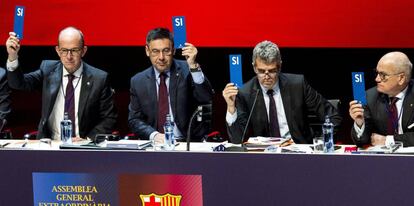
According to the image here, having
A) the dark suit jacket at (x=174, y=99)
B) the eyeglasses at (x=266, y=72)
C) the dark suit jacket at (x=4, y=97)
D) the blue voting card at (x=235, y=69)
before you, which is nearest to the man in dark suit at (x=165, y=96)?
the dark suit jacket at (x=174, y=99)

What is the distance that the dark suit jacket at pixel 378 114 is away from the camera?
5378 millimetres

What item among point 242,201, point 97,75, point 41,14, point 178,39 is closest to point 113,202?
point 242,201

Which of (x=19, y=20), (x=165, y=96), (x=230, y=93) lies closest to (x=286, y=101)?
(x=230, y=93)

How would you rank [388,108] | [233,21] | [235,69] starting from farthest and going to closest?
[233,21], [388,108], [235,69]

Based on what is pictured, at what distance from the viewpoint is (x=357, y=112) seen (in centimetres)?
522

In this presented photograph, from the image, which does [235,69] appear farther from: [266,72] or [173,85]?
[173,85]

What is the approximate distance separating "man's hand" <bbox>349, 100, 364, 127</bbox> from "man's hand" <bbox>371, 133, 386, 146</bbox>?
0.46 feet

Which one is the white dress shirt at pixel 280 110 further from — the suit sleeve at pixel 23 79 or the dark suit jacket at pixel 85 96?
the suit sleeve at pixel 23 79

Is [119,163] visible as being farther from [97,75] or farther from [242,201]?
A: [97,75]

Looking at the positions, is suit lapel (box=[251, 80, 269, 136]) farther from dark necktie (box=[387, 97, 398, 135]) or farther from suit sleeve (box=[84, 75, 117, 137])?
suit sleeve (box=[84, 75, 117, 137])

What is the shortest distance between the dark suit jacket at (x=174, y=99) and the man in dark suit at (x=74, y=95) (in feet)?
0.64

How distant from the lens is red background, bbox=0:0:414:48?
687 cm

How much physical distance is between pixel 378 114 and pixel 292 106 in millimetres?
575

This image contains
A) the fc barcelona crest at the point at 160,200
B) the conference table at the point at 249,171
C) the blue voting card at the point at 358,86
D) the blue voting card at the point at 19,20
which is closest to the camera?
the conference table at the point at 249,171
